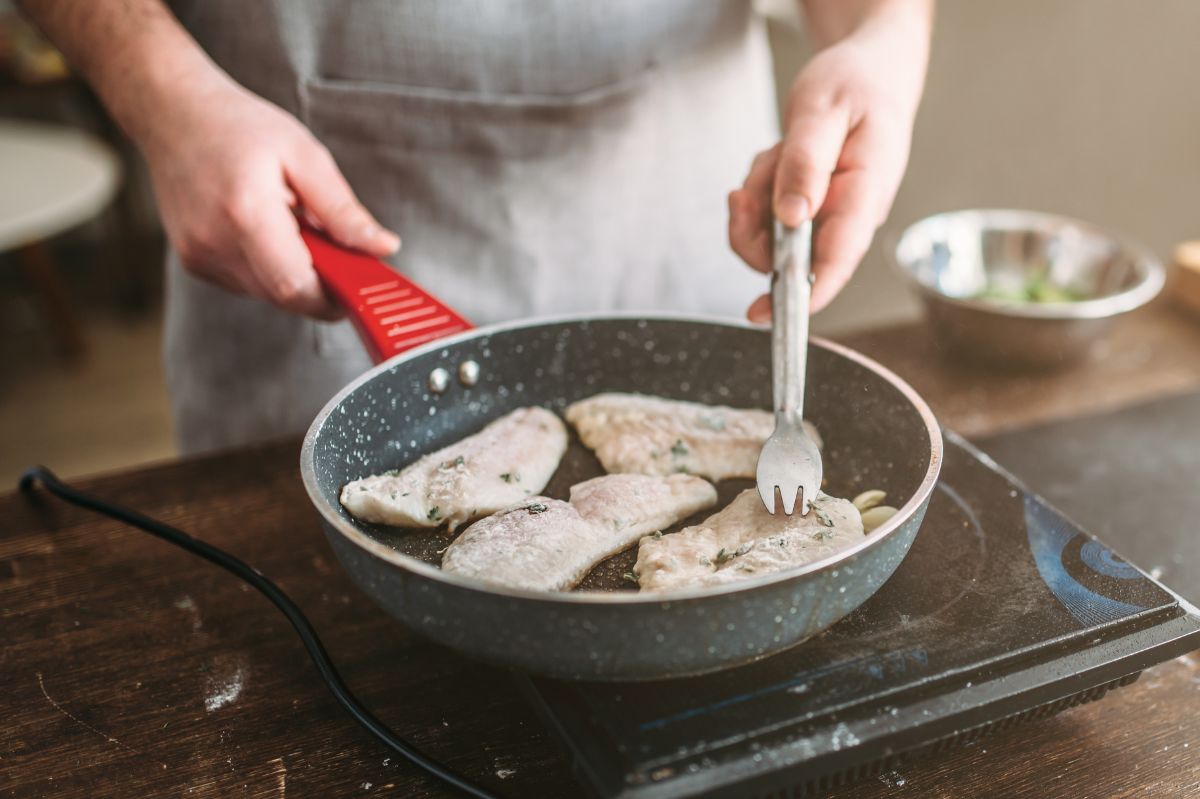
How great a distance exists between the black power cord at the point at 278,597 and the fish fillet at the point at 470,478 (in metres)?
0.12

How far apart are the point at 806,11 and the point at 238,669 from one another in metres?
1.23

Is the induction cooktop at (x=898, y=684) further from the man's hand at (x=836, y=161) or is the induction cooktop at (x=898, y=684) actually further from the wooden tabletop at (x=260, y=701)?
the man's hand at (x=836, y=161)

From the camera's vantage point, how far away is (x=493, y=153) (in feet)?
4.39

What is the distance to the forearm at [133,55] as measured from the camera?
1119 millimetres

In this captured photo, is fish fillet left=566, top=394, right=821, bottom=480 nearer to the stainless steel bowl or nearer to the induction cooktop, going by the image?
the induction cooktop

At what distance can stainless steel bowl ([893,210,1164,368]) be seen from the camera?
135cm

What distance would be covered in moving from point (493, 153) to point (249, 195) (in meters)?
0.41

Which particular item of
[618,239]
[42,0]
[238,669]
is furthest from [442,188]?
[238,669]

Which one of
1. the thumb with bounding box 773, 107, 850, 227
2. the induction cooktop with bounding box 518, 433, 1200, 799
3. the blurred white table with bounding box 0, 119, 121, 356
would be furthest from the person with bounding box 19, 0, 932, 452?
the blurred white table with bounding box 0, 119, 121, 356

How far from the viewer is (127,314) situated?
4.20 meters

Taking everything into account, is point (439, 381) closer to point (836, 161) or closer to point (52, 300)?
point (836, 161)

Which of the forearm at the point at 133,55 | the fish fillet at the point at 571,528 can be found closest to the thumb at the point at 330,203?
the forearm at the point at 133,55

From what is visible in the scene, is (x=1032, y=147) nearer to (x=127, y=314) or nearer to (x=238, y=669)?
(x=238, y=669)

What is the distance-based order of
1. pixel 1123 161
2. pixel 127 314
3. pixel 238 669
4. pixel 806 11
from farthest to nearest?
Result: pixel 127 314
pixel 1123 161
pixel 806 11
pixel 238 669
